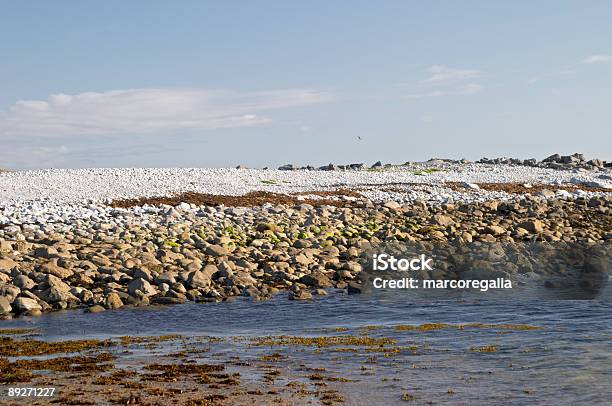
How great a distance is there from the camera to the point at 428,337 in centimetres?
1481

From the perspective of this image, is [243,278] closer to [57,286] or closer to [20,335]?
[57,286]

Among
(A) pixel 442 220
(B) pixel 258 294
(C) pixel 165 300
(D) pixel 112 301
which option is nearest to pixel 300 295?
(B) pixel 258 294

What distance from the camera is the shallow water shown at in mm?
11125

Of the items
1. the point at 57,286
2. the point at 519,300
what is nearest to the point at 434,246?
the point at 519,300

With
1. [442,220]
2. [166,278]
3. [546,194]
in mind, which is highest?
[546,194]

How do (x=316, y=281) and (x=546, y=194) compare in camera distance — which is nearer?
(x=316, y=281)

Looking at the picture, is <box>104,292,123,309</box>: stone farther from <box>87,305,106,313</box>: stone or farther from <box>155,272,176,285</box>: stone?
<box>155,272,176,285</box>: stone

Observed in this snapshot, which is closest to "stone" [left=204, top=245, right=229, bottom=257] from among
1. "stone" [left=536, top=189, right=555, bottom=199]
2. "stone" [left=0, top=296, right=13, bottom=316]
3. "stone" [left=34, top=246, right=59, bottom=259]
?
"stone" [left=34, top=246, right=59, bottom=259]

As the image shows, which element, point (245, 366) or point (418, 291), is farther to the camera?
point (418, 291)

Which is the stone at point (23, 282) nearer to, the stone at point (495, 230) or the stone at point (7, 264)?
the stone at point (7, 264)

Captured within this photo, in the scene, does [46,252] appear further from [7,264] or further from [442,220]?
[442,220]

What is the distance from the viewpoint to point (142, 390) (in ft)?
36.2

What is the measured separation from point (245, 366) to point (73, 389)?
275 cm

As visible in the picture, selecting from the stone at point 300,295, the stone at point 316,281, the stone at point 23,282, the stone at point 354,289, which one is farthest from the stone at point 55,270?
the stone at point 354,289
